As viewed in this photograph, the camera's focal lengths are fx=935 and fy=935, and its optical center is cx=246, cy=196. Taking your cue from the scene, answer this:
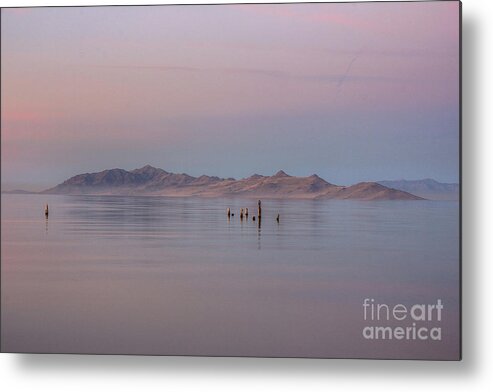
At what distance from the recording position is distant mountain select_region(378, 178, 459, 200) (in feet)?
14.6

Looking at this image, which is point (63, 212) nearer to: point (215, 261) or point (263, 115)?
point (215, 261)

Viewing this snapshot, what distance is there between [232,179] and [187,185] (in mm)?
229

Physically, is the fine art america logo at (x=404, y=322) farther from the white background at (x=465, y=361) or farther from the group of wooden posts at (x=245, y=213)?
the group of wooden posts at (x=245, y=213)

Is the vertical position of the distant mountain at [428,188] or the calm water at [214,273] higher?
the distant mountain at [428,188]

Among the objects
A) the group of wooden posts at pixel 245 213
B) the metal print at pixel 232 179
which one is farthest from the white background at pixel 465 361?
the group of wooden posts at pixel 245 213

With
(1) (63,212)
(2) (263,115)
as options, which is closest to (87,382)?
(1) (63,212)

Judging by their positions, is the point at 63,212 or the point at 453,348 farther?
the point at 63,212

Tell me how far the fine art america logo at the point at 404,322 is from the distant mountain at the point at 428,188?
1.64 feet

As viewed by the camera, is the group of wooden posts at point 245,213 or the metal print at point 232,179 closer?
the metal print at point 232,179

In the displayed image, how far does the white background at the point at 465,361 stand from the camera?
14.6ft

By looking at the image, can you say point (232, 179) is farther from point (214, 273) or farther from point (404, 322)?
point (404, 322)

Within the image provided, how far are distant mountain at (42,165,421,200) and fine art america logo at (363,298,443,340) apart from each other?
2.07 feet

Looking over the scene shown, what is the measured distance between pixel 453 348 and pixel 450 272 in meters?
0.36

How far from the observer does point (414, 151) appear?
4562mm
